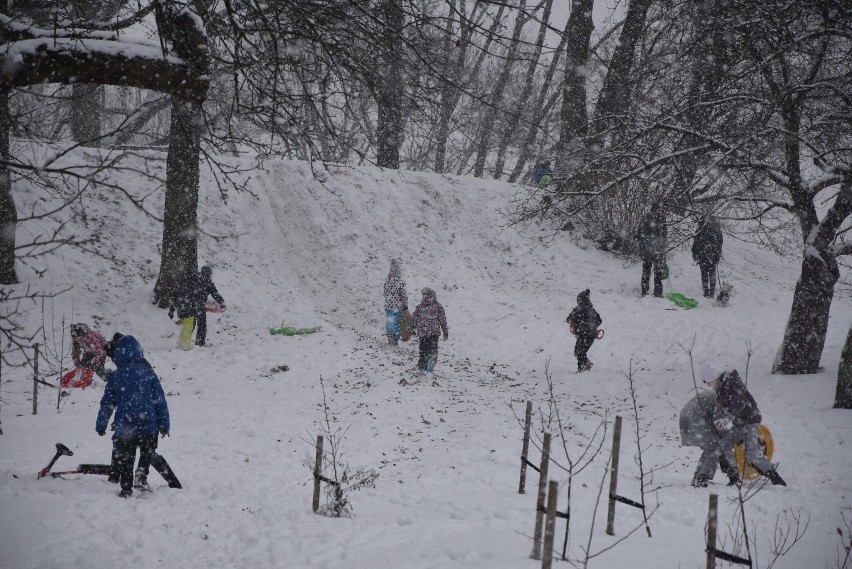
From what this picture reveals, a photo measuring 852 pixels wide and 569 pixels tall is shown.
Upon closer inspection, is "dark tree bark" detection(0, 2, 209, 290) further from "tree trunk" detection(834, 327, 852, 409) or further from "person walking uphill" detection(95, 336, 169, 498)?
"tree trunk" detection(834, 327, 852, 409)

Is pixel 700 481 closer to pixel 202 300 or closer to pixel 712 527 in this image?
pixel 712 527

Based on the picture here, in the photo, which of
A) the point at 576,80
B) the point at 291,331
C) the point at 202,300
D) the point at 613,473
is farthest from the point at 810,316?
the point at 202,300

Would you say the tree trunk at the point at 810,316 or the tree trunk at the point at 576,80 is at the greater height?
the tree trunk at the point at 576,80

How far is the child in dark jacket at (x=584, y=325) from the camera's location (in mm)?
11672

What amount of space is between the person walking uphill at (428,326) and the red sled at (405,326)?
1.28 metres

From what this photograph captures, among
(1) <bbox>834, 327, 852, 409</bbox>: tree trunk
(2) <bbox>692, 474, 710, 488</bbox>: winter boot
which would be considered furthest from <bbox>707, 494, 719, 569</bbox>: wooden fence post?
(1) <bbox>834, 327, 852, 409</bbox>: tree trunk

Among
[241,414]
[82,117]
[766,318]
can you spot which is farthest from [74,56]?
[766,318]

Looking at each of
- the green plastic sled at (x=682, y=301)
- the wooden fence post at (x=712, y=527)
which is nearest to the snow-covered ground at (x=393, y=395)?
the green plastic sled at (x=682, y=301)

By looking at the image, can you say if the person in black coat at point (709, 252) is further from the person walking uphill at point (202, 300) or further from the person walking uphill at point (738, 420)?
the person walking uphill at point (202, 300)

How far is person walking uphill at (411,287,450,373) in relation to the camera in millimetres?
11242

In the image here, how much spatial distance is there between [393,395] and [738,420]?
17.9 feet

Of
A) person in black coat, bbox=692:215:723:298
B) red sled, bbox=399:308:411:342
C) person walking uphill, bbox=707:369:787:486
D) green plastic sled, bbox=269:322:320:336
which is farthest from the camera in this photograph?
person in black coat, bbox=692:215:723:298

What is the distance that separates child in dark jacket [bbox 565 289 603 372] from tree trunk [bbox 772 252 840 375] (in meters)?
3.24

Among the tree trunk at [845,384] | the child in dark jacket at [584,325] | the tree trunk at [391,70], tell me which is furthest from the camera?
the child in dark jacket at [584,325]
